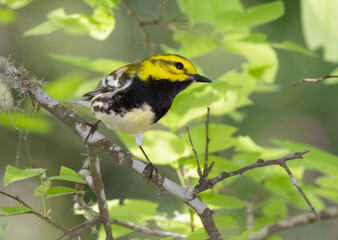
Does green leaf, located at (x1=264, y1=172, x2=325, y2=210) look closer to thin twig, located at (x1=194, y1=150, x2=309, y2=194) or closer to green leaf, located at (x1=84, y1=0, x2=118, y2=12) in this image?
thin twig, located at (x1=194, y1=150, x2=309, y2=194)

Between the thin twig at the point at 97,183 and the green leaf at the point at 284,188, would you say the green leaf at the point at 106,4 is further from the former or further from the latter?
the green leaf at the point at 284,188

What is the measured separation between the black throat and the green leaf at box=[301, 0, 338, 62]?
2.36 ft

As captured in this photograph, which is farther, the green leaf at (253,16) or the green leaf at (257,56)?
the green leaf at (257,56)

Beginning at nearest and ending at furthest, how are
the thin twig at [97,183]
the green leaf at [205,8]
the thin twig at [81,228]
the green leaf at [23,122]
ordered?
the thin twig at [81,228] → the thin twig at [97,183] → the green leaf at [205,8] → the green leaf at [23,122]

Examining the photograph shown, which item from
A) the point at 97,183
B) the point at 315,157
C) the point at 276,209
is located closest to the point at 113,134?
the point at 276,209

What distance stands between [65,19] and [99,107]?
18.7 inches

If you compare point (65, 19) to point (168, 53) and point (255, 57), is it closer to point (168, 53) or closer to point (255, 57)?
point (168, 53)

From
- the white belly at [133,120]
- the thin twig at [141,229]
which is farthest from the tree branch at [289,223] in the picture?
the white belly at [133,120]

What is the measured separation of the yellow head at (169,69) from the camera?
2416 millimetres

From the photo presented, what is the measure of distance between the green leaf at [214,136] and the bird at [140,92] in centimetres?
29

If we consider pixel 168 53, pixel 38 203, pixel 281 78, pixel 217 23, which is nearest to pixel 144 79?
pixel 168 53

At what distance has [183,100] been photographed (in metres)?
2.20

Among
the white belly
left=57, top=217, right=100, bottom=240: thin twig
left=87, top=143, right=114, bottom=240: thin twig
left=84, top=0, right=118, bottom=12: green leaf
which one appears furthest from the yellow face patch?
left=57, top=217, right=100, bottom=240: thin twig

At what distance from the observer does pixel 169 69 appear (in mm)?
2457
